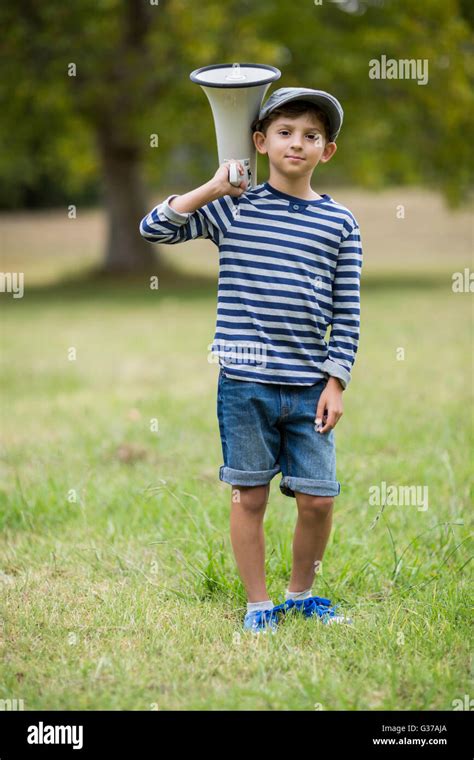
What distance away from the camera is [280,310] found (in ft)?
9.10

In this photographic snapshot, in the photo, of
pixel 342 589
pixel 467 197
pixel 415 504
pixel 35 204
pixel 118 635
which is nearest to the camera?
pixel 118 635

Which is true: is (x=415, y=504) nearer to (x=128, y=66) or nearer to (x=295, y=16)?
(x=128, y=66)

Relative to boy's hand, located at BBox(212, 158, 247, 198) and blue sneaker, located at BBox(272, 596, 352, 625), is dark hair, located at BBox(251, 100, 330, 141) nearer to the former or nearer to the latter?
boy's hand, located at BBox(212, 158, 247, 198)

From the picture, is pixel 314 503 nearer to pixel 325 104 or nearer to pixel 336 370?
pixel 336 370

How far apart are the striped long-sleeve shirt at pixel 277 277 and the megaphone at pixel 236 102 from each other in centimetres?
11

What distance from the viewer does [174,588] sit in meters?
3.14

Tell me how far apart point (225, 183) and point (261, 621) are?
1.30m

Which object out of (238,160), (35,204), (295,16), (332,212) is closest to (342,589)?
(332,212)

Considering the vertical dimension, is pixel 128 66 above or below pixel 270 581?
above

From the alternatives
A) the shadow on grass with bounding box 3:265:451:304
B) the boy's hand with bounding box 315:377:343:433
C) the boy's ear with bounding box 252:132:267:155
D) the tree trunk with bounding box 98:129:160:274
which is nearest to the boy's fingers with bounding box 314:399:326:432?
the boy's hand with bounding box 315:377:343:433

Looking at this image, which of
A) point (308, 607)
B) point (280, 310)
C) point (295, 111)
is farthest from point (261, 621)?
point (295, 111)

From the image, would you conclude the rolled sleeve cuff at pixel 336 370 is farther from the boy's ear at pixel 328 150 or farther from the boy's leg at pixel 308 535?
the boy's ear at pixel 328 150

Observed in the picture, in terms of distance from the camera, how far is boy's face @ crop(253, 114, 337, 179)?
109 inches

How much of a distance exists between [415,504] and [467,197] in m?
15.8
